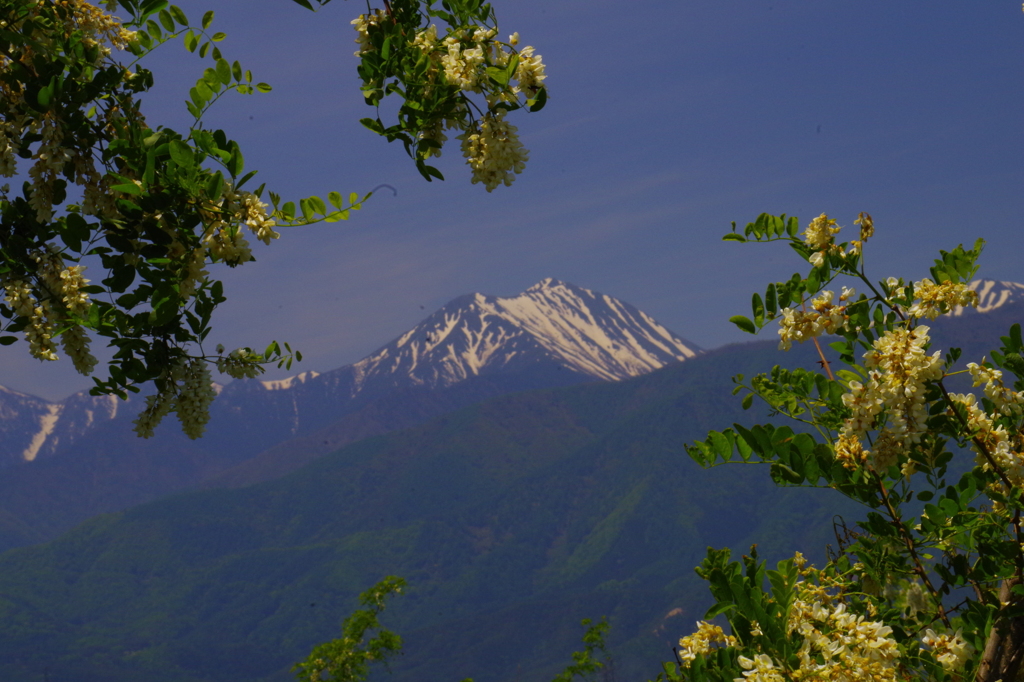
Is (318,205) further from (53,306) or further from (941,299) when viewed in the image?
(941,299)

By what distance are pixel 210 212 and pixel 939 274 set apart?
3.43m

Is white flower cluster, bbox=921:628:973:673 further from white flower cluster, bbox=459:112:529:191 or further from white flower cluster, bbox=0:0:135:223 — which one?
white flower cluster, bbox=0:0:135:223

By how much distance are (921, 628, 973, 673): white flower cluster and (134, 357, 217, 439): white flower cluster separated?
3435mm

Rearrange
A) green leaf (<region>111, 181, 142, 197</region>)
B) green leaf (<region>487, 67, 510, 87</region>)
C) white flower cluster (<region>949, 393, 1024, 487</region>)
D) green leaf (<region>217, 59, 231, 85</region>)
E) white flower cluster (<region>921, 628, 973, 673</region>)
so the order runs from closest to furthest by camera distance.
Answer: green leaf (<region>487, 67, 510, 87</region>) < white flower cluster (<region>949, 393, 1024, 487</region>) < green leaf (<region>111, 181, 142, 197</region>) < white flower cluster (<region>921, 628, 973, 673</region>) < green leaf (<region>217, 59, 231, 85</region>)

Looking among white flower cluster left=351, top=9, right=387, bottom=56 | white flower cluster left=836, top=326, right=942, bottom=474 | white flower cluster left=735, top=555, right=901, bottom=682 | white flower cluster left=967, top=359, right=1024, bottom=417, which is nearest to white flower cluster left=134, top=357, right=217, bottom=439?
white flower cluster left=351, top=9, right=387, bottom=56

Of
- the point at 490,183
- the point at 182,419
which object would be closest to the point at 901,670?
the point at 490,183

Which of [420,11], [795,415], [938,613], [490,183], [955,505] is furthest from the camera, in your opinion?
[795,415]

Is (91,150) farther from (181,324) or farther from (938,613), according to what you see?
(938,613)

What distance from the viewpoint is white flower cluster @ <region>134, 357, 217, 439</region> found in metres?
3.91

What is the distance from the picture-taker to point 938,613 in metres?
3.94

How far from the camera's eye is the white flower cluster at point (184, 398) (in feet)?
12.8

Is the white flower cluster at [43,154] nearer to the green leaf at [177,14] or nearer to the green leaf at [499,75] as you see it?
the green leaf at [177,14]

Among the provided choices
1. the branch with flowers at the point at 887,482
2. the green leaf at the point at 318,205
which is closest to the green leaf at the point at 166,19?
the green leaf at the point at 318,205

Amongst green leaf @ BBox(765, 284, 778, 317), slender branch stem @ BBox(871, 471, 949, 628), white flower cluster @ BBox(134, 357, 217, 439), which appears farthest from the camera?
green leaf @ BBox(765, 284, 778, 317)
